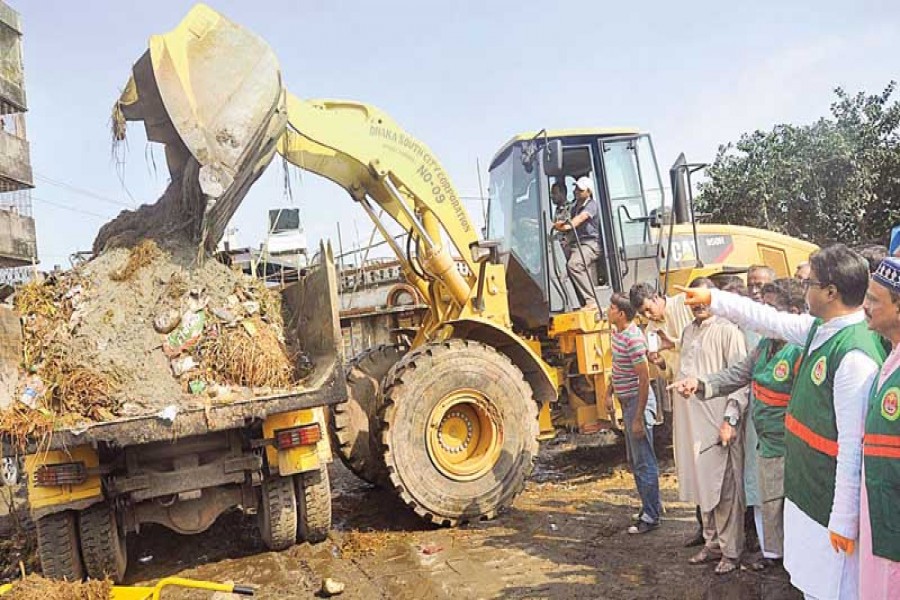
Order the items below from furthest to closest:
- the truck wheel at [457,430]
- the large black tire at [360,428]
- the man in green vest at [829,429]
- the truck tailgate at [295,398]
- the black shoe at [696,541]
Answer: the large black tire at [360,428] → the truck wheel at [457,430] → the black shoe at [696,541] → the truck tailgate at [295,398] → the man in green vest at [829,429]

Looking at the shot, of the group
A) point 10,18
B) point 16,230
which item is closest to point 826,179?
point 16,230

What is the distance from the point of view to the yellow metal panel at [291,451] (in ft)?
15.2

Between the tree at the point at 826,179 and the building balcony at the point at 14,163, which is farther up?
the building balcony at the point at 14,163

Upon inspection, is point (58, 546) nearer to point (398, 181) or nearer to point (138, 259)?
point (138, 259)

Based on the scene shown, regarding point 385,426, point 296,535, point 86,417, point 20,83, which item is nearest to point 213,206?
point 86,417

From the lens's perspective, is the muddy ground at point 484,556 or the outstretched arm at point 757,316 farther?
the muddy ground at point 484,556

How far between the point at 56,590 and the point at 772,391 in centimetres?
371

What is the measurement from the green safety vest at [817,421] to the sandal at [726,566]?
1.39 m

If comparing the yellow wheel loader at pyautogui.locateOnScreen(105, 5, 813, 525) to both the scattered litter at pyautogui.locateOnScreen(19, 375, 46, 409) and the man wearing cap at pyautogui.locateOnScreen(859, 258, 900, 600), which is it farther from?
the man wearing cap at pyautogui.locateOnScreen(859, 258, 900, 600)

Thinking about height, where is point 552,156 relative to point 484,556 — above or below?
above

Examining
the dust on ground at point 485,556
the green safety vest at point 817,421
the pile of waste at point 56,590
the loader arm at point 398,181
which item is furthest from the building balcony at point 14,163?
the green safety vest at point 817,421

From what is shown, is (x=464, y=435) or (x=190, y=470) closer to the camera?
(x=190, y=470)

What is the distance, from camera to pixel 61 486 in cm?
419

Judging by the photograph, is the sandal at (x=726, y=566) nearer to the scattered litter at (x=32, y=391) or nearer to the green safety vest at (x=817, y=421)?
the green safety vest at (x=817, y=421)
